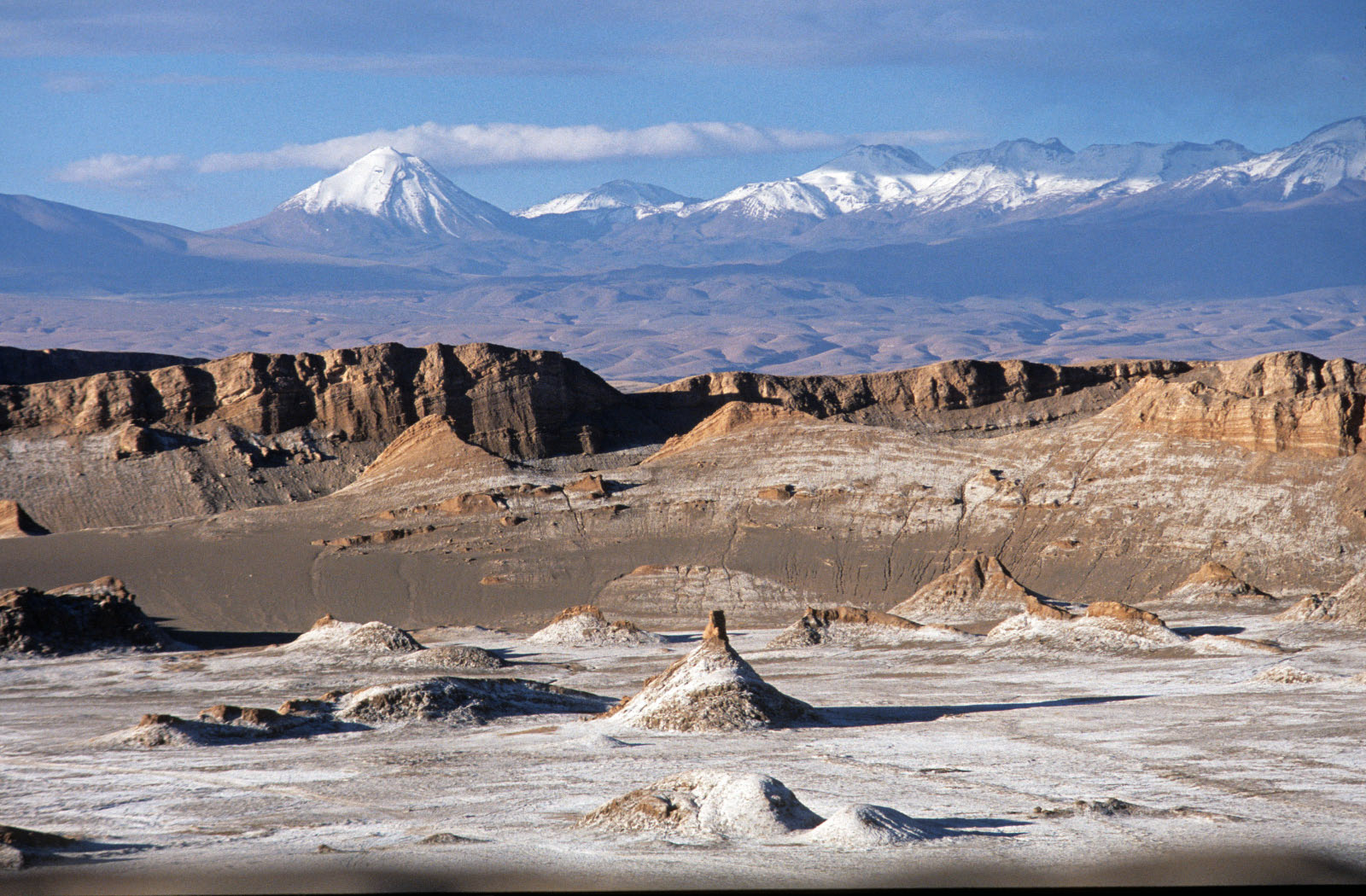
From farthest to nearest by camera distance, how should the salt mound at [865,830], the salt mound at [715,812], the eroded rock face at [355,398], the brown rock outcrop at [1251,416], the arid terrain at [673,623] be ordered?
the eroded rock face at [355,398], the brown rock outcrop at [1251,416], the arid terrain at [673,623], the salt mound at [715,812], the salt mound at [865,830]

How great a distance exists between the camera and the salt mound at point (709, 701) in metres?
31.5

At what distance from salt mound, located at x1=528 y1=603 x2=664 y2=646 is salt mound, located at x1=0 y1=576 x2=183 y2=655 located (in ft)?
41.8

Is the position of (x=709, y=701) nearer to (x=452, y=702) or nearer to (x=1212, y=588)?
(x=452, y=702)

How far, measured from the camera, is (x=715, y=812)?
70.7ft

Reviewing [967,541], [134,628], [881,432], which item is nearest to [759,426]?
[881,432]

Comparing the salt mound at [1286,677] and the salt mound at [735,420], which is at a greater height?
the salt mound at [735,420]

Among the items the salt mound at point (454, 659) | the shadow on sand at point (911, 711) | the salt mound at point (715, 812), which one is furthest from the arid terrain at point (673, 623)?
the shadow on sand at point (911, 711)

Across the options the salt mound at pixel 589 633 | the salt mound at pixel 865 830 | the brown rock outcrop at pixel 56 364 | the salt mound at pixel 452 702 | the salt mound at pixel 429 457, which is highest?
the brown rock outcrop at pixel 56 364

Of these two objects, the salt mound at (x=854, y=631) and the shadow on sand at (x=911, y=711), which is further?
the salt mound at (x=854, y=631)

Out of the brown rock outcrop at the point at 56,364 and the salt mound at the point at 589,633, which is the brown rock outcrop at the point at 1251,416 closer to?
the salt mound at the point at 589,633

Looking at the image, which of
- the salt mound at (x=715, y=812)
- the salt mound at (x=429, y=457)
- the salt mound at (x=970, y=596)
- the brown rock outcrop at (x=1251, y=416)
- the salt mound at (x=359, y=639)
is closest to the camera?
the salt mound at (x=715, y=812)

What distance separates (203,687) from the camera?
40781mm

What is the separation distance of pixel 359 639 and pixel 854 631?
15.8 m

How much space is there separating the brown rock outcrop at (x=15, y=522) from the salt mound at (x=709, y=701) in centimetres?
4576
